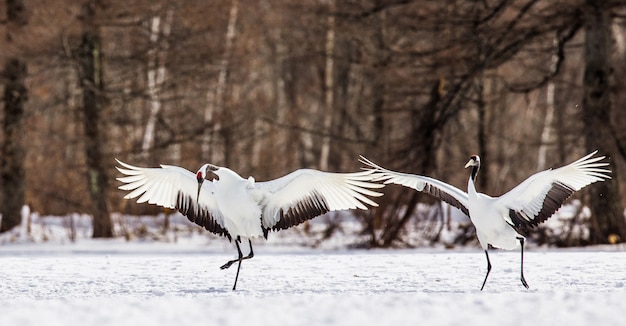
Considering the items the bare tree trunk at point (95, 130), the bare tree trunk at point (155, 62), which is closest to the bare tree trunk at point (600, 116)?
the bare tree trunk at point (155, 62)

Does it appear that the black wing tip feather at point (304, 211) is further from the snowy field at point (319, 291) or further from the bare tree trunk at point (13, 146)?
the bare tree trunk at point (13, 146)

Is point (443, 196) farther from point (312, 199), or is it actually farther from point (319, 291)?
point (319, 291)

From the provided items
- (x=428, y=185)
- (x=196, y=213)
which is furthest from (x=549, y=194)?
(x=196, y=213)

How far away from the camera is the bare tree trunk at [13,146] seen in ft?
75.4

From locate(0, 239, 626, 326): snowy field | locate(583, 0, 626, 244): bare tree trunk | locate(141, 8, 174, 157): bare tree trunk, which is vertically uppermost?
locate(141, 8, 174, 157): bare tree trunk

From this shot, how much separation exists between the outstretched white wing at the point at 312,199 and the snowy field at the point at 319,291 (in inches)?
27.5

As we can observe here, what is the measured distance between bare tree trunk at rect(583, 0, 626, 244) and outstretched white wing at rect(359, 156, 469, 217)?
7.78 meters

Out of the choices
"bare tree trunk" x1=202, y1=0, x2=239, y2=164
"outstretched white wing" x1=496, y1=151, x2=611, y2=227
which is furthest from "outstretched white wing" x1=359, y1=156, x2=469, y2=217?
"bare tree trunk" x1=202, y1=0, x2=239, y2=164

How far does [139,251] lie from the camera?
1905 cm

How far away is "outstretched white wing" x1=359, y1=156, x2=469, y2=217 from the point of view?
1062 cm

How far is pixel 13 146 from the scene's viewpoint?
23750mm

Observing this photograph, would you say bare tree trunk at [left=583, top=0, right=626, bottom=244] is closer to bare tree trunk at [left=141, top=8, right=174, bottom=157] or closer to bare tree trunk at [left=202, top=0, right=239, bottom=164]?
bare tree trunk at [left=141, top=8, right=174, bottom=157]

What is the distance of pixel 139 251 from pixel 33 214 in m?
6.82

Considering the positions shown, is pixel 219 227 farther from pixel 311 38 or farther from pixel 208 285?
pixel 311 38
